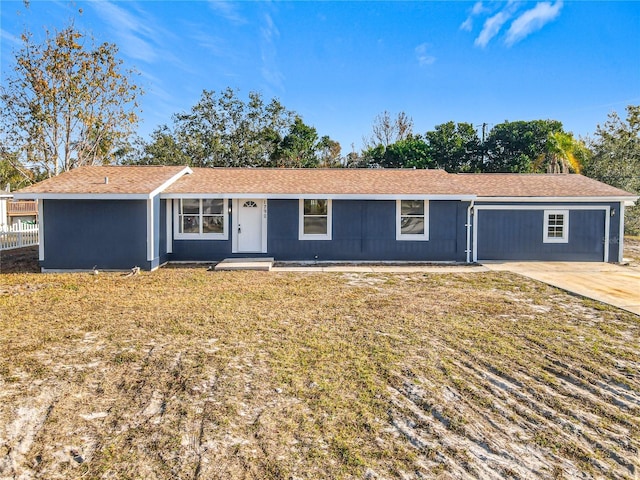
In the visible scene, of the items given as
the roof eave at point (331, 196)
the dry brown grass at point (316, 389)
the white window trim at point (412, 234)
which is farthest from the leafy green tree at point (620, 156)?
the dry brown grass at point (316, 389)

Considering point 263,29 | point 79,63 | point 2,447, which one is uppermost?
point 263,29

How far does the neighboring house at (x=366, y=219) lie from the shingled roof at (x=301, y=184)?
0.21ft

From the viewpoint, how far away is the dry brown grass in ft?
10.5

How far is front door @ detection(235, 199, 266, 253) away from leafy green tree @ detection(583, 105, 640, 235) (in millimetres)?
19822

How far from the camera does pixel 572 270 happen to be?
12.5 m

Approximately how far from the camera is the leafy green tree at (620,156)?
2223 centimetres

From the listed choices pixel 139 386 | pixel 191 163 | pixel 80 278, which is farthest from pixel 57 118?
pixel 139 386

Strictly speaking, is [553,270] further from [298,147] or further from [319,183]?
[298,147]

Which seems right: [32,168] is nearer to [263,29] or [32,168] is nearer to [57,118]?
[57,118]

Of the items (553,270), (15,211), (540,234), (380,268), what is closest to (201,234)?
(380,268)

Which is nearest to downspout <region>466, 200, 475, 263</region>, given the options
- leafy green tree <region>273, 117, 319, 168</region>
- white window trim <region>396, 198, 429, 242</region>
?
white window trim <region>396, 198, 429, 242</region>

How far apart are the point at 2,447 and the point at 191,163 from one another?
101ft

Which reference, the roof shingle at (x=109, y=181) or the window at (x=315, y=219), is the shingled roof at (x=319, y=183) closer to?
the window at (x=315, y=219)

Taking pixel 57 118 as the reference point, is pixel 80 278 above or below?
below
